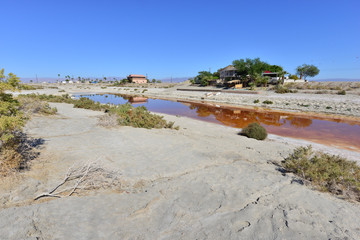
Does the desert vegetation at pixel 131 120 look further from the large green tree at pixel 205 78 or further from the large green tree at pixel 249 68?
the large green tree at pixel 205 78

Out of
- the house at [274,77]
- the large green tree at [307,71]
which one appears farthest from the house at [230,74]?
the large green tree at [307,71]

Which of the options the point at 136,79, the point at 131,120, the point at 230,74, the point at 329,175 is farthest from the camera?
the point at 136,79

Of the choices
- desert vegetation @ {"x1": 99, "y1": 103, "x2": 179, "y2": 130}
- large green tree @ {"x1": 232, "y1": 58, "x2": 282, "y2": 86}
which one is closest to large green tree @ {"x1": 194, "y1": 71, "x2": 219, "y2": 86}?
large green tree @ {"x1": 232, "y1": 58, "x2": 282, "y2": 86}

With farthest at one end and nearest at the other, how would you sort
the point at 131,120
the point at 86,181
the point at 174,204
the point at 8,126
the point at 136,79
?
the point at 136,79, the point at 131,120, the point at 86,181, the point at 8,126, the point at 174,204

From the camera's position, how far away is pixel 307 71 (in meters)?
70.7

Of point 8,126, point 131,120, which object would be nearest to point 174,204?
point 8,126

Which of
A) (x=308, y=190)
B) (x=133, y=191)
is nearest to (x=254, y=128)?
(x=308, y=190)

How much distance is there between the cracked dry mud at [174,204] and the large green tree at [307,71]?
7812 centimetres

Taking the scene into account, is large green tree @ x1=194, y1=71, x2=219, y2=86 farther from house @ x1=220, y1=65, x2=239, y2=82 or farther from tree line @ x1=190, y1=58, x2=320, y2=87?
house @ x1=220, y1=65, x2=239, y2=82

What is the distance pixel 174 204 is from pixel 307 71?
85820mm

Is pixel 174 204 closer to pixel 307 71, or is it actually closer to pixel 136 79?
pixel 307 71

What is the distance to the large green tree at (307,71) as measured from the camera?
68.5 m

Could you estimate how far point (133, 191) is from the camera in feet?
17.3

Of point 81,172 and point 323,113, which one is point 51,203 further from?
point 323,113
